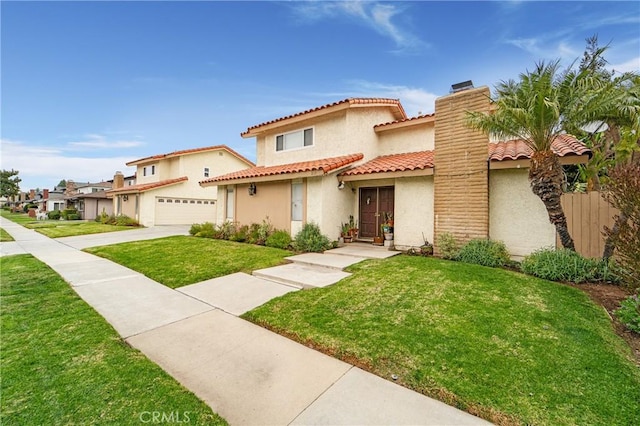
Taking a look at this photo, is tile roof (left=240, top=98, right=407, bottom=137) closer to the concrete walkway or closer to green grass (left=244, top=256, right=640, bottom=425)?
green grass (left=244, top=256, right=640, bottom=425)

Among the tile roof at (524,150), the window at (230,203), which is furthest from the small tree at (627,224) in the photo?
the window at (230,203)

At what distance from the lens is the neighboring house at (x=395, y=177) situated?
823 centimetres

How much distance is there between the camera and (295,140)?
13734mm

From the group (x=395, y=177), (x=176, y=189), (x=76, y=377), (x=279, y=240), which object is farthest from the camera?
(x=176, y=189)

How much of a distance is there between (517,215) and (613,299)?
3334mm

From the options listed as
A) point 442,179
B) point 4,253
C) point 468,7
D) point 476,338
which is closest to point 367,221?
point 442,179

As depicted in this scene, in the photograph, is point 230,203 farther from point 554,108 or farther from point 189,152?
point 554,108

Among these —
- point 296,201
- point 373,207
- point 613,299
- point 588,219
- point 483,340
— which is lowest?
point 483,340

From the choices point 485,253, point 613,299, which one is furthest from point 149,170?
point 613,299

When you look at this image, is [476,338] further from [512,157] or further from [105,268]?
[105,268]

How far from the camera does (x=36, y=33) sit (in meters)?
11.5

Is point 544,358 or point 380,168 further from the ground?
point 380,168

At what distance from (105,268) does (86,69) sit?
12568 mm

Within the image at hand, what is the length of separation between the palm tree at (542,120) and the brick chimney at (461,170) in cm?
139
